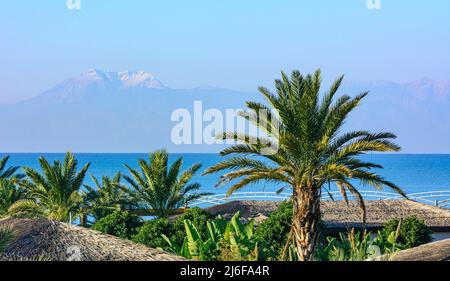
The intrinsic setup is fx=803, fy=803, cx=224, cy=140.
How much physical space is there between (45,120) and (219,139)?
534ft

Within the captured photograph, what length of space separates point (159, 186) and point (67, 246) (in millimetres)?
16097

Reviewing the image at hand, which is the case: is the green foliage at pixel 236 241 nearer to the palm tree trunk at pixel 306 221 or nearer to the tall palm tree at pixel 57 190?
the palm tree trunk at pixel 306 221

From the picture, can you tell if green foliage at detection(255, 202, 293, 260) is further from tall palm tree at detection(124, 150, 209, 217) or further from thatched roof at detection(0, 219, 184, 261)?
thatched roof at detection(0, 219, 184, 261)

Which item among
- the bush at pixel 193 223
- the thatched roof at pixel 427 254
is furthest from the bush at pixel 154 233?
the thatched roof at pixel 427 254

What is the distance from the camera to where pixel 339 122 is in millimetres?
18422

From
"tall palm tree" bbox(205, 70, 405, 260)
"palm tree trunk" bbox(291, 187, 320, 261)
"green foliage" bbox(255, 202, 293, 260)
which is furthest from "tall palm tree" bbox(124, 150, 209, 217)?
"palm tree trunk" bbox(291, 187, 320, 261)

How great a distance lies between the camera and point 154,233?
23.8m

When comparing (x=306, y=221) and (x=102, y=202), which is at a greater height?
(x=102, y=202)

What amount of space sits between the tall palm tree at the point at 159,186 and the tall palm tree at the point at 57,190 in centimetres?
215

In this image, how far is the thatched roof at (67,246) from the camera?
13242 mm

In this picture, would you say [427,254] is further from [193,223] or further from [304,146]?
[193,223]

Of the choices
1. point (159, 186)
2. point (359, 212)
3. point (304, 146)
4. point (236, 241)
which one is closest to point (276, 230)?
point (304, 146)

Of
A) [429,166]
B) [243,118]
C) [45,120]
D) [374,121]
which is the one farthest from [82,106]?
[243,118]
